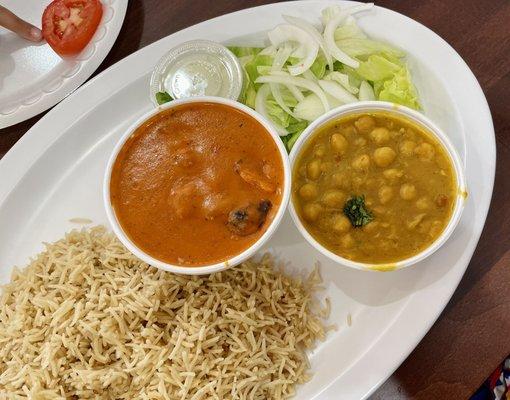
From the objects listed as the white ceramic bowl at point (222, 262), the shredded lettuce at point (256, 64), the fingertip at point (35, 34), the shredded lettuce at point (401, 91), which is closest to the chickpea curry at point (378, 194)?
the white ceramic bowl at point (222, 262)

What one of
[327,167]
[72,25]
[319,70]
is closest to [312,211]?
[327,167]

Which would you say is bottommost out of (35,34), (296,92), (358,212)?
(358,212)

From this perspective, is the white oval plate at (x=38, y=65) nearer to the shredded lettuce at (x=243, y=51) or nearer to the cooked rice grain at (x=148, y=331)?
the shredded lettuce at (x=243, y=51)

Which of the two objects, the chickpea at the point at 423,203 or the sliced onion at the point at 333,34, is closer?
the chickpea at the point at 423,203

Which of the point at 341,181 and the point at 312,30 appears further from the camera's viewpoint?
the point at 312,30

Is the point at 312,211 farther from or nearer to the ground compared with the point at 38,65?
nearer to the ground

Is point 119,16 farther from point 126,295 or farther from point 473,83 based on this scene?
point 473,83

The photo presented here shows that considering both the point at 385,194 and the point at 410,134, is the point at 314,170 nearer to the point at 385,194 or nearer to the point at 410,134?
the point at 385,194
